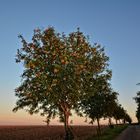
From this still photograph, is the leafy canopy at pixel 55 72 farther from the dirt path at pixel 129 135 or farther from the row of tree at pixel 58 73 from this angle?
the dirt path at pixel 129 135

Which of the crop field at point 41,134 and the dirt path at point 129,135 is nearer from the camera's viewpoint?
the dirt path at point 129,135

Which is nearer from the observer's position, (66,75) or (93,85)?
(66,75)

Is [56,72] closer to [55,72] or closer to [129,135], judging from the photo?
[55,72]

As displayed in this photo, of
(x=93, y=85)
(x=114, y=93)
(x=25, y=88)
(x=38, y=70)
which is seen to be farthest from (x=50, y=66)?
(x=114, y=93)

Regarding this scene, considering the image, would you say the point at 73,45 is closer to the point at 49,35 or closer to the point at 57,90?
the point at 49,35

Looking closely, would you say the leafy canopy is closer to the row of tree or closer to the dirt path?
the row of tree

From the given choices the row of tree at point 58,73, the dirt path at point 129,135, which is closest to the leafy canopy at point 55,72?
the row of tree at point 58,73

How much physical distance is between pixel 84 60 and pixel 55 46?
4.00m

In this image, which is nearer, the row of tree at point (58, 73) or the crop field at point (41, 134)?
the row of tree at point (58, 73)

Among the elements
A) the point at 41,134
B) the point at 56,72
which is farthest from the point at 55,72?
the point at 41,134

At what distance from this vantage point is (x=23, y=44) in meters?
40.5

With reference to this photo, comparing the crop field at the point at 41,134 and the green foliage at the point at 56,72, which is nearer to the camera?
the green foliage at the point at 56,72

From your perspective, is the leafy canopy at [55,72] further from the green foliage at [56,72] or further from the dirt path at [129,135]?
the dirt path at [129,135]

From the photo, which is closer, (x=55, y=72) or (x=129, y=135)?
(x=55, y=72)
